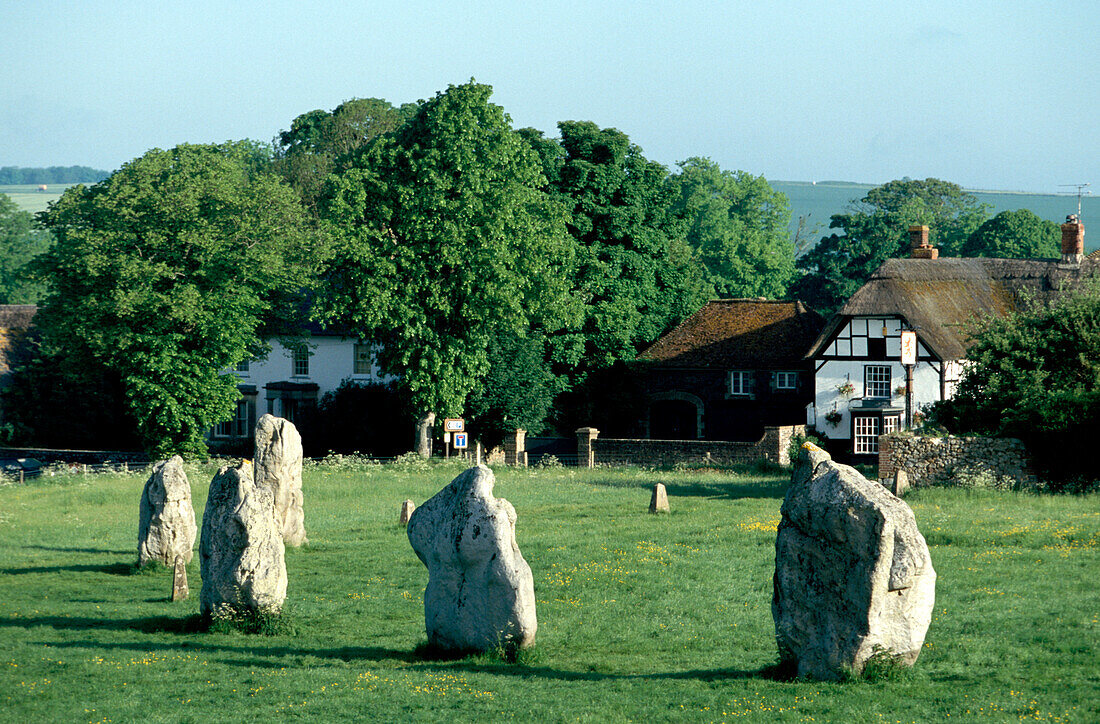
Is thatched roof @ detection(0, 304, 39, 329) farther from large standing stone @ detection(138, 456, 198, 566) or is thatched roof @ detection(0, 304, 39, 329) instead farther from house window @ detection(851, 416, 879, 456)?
large standing stone @ detection(138, 456, 198, 566)

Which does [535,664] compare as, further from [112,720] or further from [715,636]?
[112,720]

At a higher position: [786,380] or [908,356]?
[908,356]

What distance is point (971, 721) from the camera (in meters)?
12.2

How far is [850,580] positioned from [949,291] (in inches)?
1634

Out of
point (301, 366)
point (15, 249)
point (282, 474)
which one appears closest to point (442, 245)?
point (301, 366)

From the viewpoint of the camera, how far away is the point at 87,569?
2500cm

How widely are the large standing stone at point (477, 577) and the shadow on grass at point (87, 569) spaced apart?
10854mm

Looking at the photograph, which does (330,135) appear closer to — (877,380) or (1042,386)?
(877,380)

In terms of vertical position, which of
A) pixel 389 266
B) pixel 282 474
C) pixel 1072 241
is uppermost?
pixel 1072 241

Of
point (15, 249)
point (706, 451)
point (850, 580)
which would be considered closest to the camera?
point (850, 580)

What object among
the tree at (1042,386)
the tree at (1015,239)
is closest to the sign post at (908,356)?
the tree at (1042,386)

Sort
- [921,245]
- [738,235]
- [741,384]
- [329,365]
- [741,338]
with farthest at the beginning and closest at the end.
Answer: [738,235]
[921,245]
[329,365]
[741,338]
[741,384]

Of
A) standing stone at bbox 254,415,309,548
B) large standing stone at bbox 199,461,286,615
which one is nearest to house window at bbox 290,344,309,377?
standing stone at bbox 254,415,309,548

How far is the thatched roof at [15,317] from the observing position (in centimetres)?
6744
